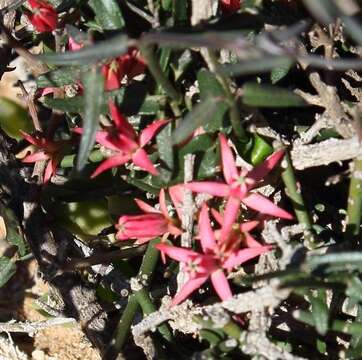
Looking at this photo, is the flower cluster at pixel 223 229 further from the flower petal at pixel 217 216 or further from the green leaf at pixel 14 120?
the green leaf at pixel 14 120

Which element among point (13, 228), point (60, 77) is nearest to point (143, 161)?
point (60, 77)

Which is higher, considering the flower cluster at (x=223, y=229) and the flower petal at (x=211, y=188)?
the flower petal at (x=211, y=188)

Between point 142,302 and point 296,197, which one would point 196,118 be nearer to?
point 296,197

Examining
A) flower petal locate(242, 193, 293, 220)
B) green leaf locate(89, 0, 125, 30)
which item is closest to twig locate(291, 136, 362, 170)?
flower petal locate(242, 193, 293, 220)

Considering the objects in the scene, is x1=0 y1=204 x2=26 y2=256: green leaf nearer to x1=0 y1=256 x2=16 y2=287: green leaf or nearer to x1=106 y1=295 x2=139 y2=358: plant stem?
x1=0 y1=256 x2=16 y2=287: green leaf

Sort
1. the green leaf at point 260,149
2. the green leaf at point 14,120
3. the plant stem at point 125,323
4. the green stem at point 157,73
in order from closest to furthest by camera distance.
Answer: the green stem at point 157,73 → the green leaf at point 260,149 → the plant stem at point 125,323 → the green leaf at point 14,120

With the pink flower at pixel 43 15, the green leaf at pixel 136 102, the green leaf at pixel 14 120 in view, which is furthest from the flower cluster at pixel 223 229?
the green leaf at pixel 14 120
